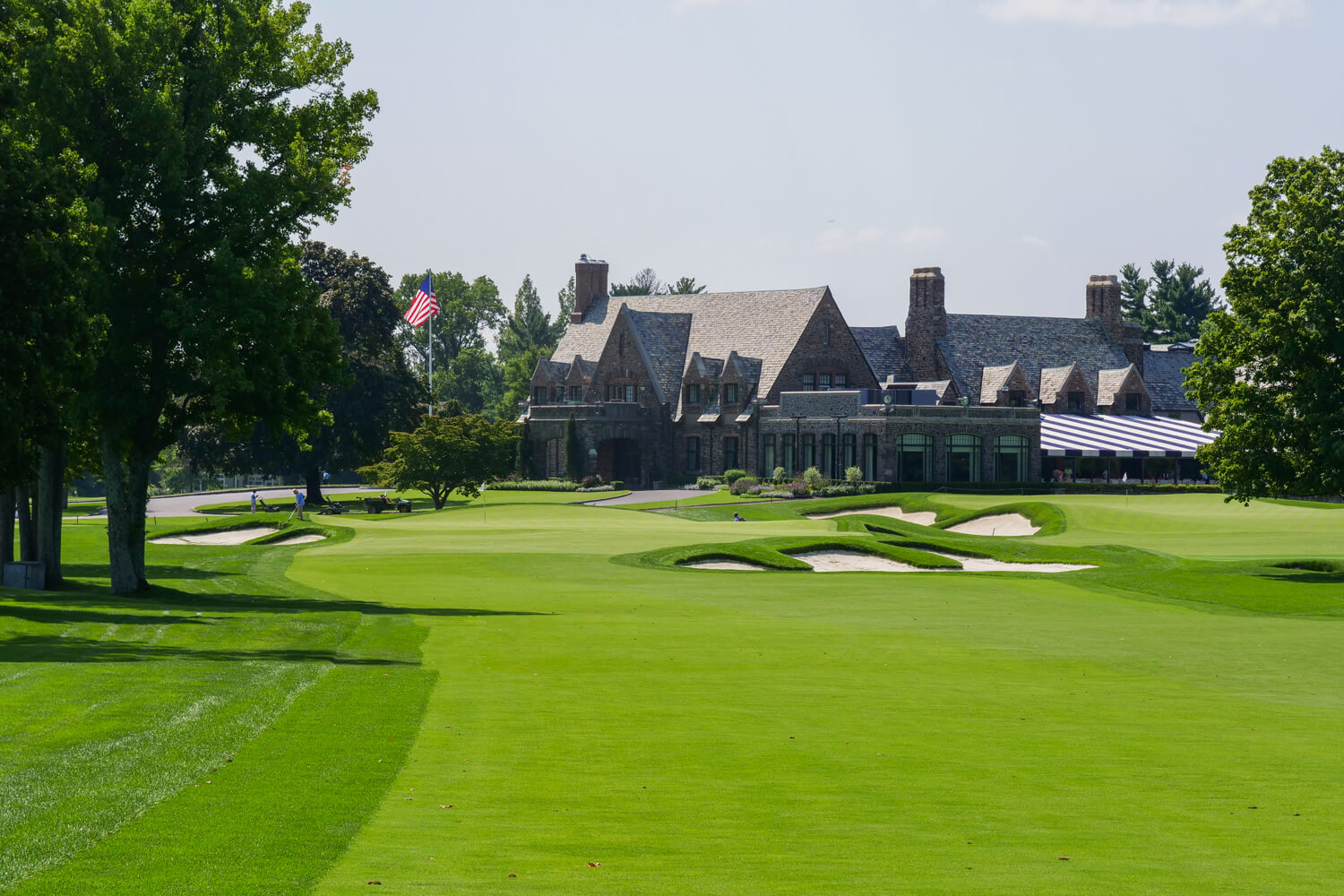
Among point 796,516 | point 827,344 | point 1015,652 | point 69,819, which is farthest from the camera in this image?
point 827,344

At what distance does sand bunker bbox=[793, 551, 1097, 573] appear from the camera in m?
49.1

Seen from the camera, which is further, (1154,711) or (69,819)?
(1154,711)

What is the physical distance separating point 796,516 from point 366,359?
3289cm

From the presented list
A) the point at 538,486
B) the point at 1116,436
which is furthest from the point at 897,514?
the point at 538,486

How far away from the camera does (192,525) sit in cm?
7019

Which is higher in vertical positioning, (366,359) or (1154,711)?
(366,359)

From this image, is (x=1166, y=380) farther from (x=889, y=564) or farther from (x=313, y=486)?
(x=889, y=564)

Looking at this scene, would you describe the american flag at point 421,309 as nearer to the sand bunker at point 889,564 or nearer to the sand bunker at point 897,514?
the sand bunker at point 897,514

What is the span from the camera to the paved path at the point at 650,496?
93375mm

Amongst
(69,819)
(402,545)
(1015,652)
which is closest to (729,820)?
(69,819)

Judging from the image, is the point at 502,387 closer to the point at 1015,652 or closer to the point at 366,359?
the point at 366,359

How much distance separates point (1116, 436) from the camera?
103562mm

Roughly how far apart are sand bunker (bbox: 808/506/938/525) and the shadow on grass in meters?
54.9

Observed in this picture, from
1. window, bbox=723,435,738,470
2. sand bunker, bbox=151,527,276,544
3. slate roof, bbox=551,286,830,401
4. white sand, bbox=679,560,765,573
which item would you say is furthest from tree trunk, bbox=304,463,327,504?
white sand, bbox=679,560,765,573
